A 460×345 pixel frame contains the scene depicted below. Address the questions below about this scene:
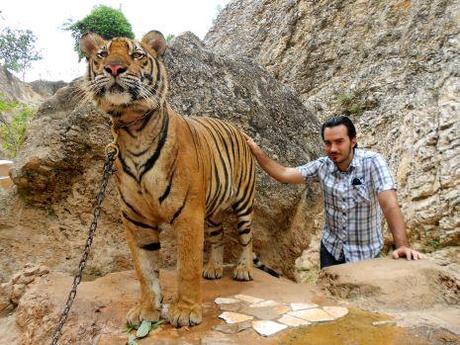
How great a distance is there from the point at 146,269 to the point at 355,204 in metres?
1.94

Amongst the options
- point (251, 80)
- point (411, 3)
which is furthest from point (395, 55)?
point (251, 80)

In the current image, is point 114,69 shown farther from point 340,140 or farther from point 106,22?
point 106,22

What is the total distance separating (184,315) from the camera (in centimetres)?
308

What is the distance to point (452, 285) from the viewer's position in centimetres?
350

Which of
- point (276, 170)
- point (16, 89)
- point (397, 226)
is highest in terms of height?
point (16, 89)

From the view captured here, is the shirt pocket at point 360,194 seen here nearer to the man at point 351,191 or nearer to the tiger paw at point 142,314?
the man at point 351,191

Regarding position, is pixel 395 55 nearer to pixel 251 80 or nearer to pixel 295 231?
pixel 251 80

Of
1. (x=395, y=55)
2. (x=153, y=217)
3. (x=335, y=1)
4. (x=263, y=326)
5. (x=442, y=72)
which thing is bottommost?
(x=263, y=326)

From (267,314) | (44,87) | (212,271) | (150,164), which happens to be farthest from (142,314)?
(44,87)

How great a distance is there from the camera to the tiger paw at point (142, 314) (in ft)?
10.2

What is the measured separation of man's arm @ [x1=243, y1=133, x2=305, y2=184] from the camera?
14.9ft

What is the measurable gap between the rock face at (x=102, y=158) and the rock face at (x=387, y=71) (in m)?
1.93

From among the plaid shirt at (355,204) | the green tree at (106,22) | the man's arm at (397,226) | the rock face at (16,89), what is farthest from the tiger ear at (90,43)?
the rock face at (16,89)

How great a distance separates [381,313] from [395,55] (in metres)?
6.32
